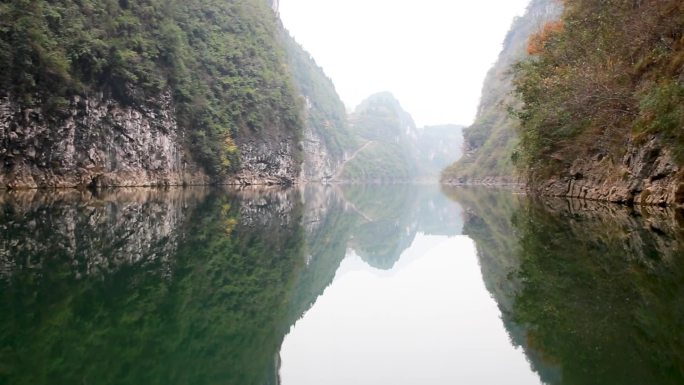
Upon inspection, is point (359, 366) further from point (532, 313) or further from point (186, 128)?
point (186, 128)

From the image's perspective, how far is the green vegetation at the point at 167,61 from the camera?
107ft

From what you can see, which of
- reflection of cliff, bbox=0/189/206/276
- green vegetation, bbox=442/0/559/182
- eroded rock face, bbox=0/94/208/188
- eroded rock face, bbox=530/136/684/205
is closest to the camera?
reflection of cliff, bbox=0/189/206/276

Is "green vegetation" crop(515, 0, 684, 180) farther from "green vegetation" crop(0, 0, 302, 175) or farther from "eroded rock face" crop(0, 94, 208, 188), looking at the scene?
"eroded rock face" crop(0, 94, 208, 188)

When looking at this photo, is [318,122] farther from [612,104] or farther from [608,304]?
[608,304]

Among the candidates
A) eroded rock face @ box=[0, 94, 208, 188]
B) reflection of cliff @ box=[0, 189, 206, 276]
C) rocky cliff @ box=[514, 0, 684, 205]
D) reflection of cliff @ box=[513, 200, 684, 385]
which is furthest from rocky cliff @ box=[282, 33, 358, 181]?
reflection of cliff @ box=[513, 200, 684, 385]

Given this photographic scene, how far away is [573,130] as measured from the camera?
25062 millimetres

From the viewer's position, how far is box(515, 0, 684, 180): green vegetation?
17172 mm

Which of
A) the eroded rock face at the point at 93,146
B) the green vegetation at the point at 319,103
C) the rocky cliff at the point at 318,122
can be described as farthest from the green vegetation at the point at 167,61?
the green vegetation at the point at 319,103

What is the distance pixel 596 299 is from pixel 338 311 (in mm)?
3288

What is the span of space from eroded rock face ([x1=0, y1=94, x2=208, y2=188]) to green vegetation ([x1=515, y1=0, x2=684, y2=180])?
102 ft

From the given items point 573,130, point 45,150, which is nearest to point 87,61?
point 45,150

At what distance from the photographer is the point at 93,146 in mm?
39844

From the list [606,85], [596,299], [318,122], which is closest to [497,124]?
[318,122]

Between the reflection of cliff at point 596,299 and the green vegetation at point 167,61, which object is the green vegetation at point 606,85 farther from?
the green vegetation at point 167,61
